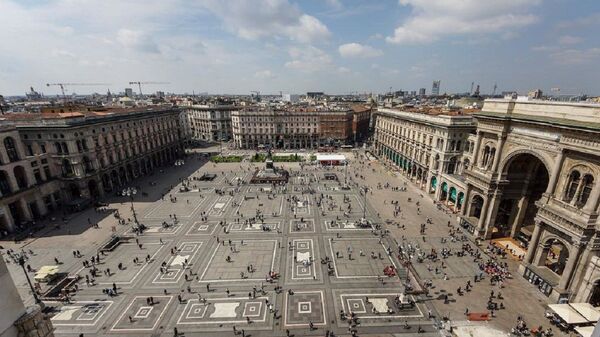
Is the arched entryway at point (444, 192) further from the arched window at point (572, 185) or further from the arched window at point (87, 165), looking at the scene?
the arched window at point (87, 165)

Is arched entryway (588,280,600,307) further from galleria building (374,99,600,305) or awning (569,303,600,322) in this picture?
awning (569,303,600,322)

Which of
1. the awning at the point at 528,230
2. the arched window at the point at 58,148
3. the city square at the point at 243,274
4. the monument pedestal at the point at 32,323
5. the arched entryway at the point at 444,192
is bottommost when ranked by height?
the city square at the point at 243,274

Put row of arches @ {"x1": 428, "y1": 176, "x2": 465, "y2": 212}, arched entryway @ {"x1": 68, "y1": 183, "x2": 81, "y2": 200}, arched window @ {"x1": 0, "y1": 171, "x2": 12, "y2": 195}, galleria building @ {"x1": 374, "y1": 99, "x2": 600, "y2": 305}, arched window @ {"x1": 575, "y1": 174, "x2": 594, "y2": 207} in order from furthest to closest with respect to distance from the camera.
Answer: arched entryway @ {"x1": 68, "y1": 183, "x2": 81, "y2": 200} → row of arches @ {"x1": 428, "y1": 176, "x2": 465, "y2": 212} → arched window @ {"x1": 0, "y1": 171, "x2": 12, "y2": 195} → arched window @ {"x1": 575, "y1": 174, "x2": 594, "y2": 207} → galleria building @ {"x1": 374, "y1": 99, "x2": 600, "y2": 305}

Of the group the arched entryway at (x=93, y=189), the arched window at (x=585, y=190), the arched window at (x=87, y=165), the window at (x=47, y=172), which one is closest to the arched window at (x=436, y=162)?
the arched window at (x=585, y=190)

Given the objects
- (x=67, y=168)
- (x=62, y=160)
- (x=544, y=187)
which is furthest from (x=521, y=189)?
(x=62, y=160)

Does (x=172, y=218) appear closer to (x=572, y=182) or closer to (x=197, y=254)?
(x=197, y=254)

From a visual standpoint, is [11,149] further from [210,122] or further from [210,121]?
[210,122]

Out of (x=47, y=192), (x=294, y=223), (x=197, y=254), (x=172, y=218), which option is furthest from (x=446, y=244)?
(x=47, y=192)

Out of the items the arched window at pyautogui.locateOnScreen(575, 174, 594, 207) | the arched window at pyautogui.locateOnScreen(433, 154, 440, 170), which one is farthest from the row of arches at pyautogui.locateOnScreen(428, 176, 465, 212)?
the arched window at pyautogui.locateOnScreen(575, 174, 594, 207)
